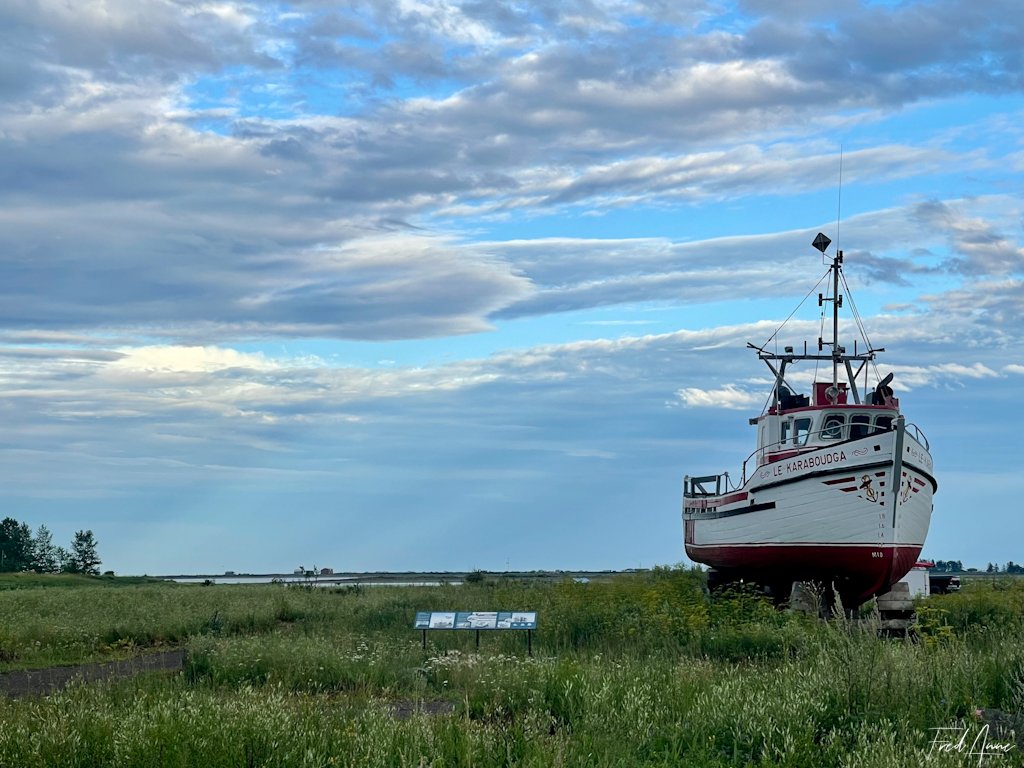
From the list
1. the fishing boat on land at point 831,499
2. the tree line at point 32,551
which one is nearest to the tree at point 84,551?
the tree line at point 32,551

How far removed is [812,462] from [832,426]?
232 centimetres

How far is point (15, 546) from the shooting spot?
104 metres

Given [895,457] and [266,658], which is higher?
[895,457]

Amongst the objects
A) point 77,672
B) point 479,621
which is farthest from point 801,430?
point 77,672

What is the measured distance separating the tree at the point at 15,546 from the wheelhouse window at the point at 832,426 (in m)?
90.0

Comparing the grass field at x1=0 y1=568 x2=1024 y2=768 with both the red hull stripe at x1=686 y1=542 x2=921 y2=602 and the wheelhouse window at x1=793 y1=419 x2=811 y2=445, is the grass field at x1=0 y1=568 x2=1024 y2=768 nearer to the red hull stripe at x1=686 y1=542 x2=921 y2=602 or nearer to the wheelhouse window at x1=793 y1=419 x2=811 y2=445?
the red hull stripe at x1=686 y1=542 x2=921 y2=602

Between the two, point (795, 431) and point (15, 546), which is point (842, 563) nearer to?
point (795, 431)

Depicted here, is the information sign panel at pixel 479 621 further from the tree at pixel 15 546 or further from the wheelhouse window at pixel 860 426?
the tree at pixel 15 546

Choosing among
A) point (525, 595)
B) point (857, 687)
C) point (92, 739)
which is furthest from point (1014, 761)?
point (525, 595)

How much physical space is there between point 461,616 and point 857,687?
9.94 m

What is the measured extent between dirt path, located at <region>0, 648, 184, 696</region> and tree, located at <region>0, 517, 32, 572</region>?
8849cm

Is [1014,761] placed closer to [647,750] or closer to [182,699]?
[647,750]

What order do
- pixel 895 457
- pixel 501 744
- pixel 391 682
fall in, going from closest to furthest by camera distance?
pixel 501 744
pixel 391 682
pixel 895 457

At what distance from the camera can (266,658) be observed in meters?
17.0
